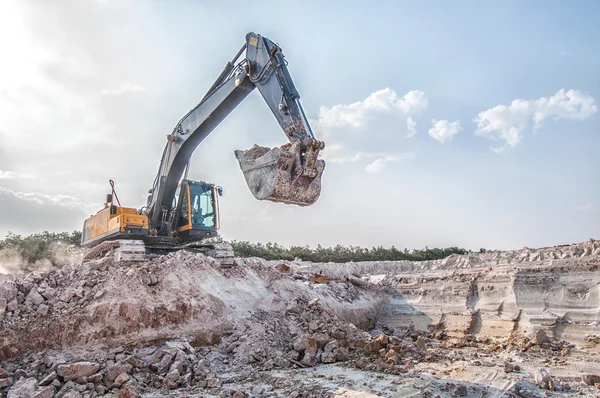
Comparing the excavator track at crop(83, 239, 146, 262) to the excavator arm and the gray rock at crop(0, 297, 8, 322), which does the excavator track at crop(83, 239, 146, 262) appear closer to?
the excavator arm

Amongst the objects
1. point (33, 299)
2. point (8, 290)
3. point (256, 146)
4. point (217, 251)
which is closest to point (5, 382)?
point (33, 299)

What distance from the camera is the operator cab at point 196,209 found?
999cm

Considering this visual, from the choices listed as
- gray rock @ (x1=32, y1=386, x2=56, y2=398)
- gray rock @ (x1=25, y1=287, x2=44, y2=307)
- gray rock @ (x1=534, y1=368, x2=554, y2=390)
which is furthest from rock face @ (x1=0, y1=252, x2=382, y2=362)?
gray rock @ (x1=534, y1=368, x2=554, y2=390)

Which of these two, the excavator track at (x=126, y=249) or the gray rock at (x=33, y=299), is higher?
the excavator track at (x=126, y=249)

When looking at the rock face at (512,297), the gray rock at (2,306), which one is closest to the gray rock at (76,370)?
the gray rock at (2,306)

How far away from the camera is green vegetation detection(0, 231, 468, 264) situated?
21.9 metres

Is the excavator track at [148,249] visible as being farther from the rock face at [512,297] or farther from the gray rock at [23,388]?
the rock face at [512,297]

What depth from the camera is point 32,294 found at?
6758 mm

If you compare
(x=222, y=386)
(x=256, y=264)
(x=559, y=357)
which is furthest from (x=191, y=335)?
(x=559, y=357)

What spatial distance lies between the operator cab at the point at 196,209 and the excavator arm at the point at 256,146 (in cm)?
30

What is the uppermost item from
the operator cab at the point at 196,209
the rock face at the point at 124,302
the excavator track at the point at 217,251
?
the operator cab at the point at 196,209

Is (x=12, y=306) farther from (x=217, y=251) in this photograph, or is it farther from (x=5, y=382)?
(x=217, y=251)

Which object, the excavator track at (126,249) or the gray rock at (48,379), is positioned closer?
the gray rock at (48,379)

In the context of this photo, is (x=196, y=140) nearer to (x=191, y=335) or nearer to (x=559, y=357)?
(x=191, y=335)
